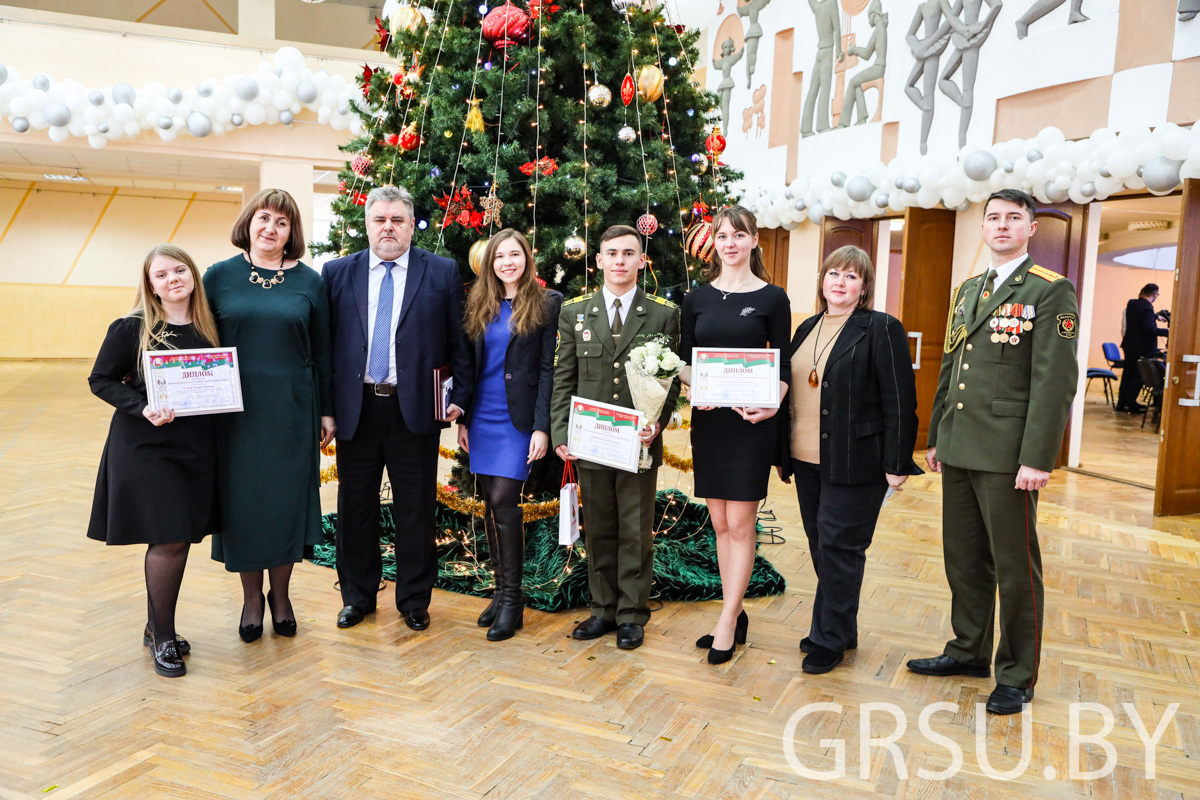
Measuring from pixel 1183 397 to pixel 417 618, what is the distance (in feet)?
17.2

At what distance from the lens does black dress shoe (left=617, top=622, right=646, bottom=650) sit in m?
3.25

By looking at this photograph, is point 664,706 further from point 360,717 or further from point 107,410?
point 107,410

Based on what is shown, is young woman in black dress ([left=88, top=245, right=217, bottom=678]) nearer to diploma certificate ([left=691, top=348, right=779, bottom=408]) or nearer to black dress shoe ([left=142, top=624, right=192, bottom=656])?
black dress shoe ([left=142, top=624, right=192, bottom=656])

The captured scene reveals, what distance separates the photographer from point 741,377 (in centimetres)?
288

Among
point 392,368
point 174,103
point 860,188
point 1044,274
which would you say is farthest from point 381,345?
point 174,103

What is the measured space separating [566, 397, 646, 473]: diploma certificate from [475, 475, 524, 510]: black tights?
35cm

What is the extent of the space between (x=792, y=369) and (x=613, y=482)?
2.61 feet

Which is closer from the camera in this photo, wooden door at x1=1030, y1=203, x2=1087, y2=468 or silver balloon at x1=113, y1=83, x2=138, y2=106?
wooden door at x1=1030, y1=203, x2=1087, y2=468

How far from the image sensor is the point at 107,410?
30.9 feet

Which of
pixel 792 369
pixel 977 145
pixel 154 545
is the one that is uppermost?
pixel 977 145

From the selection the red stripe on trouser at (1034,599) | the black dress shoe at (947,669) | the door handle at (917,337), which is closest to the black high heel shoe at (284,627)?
the black dress shoe at (947,669)

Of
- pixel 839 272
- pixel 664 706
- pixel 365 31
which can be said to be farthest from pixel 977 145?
pixel 365 31

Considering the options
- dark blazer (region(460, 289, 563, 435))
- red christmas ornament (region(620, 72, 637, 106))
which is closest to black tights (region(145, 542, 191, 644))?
dark blazer (region(460, 289, 563, 435))

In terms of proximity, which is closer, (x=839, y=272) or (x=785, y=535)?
(x=839, y=272)
